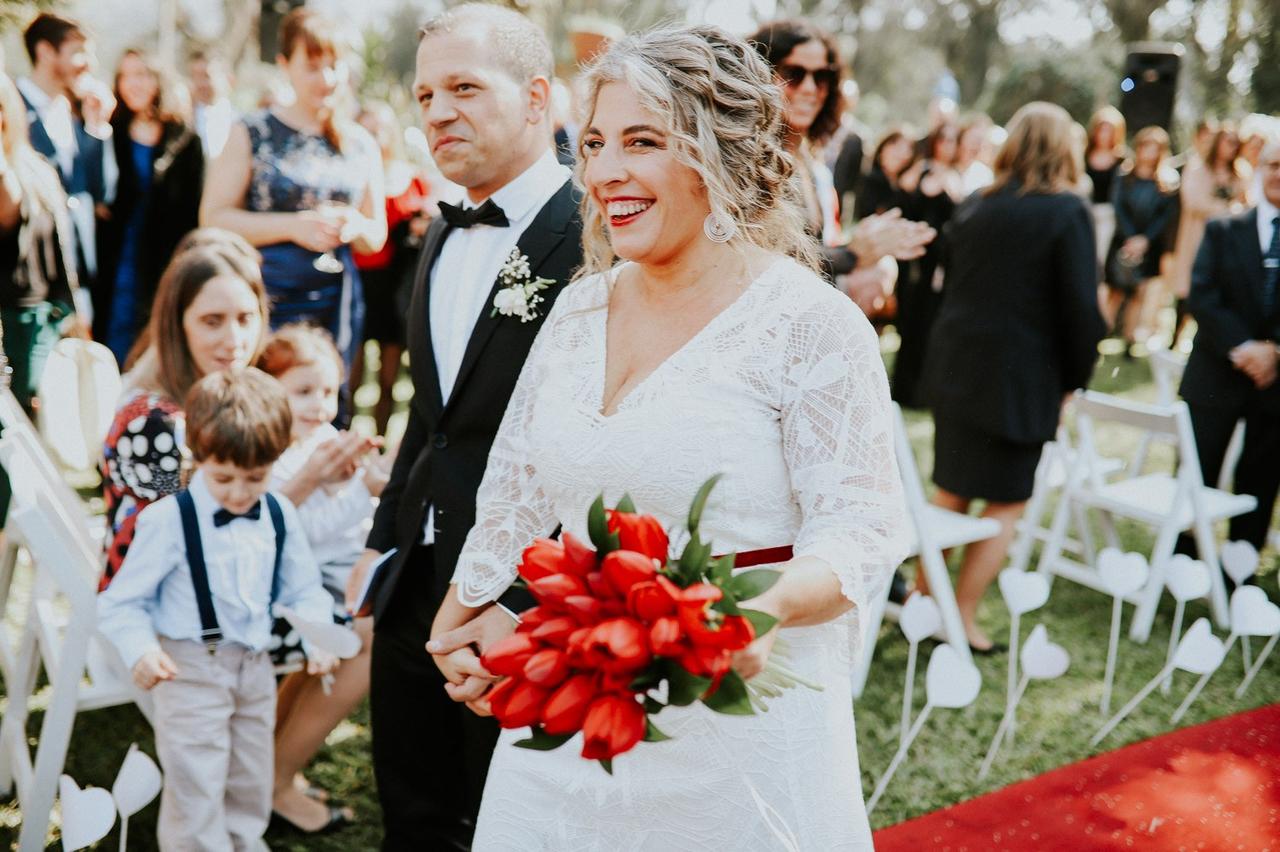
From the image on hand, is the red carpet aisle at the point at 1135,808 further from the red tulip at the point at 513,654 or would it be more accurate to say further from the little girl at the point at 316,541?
the red tulip at the point at 513,654

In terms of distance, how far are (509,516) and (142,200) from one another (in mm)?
5520

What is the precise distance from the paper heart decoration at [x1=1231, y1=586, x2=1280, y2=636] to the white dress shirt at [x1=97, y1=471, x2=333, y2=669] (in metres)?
3.22

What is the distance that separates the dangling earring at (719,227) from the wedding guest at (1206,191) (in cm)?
981

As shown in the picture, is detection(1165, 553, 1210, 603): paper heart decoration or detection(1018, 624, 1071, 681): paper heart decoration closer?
detection(1018, 624, 1071, 681): paper heart decoration

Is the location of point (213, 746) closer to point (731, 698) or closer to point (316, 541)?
point (316, 541)

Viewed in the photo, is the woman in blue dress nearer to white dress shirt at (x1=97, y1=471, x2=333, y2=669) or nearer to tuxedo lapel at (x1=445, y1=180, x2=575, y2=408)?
white dress shirt at (x1=97, y1=471, x2=333, y2=669)

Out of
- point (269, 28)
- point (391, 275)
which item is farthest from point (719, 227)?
point (269, 28)

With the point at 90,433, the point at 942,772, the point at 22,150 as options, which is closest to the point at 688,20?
the point at 942,772

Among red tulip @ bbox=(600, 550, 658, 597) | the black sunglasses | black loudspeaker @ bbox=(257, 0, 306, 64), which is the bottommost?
red tulip @ bbox=(600, 550, 658, 597)

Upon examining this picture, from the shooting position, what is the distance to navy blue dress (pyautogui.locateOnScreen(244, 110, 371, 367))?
4523 millimetres

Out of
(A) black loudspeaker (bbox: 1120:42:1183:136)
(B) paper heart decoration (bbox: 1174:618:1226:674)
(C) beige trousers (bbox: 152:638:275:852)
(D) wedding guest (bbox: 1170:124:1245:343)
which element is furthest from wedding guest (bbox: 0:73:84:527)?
(A) black loudspeaker (bbox: 1120:42:1183:136)

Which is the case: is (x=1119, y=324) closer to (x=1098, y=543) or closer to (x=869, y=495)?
(x=1098, y=543)

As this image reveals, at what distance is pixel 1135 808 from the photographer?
3.41m

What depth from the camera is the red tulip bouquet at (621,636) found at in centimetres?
137
